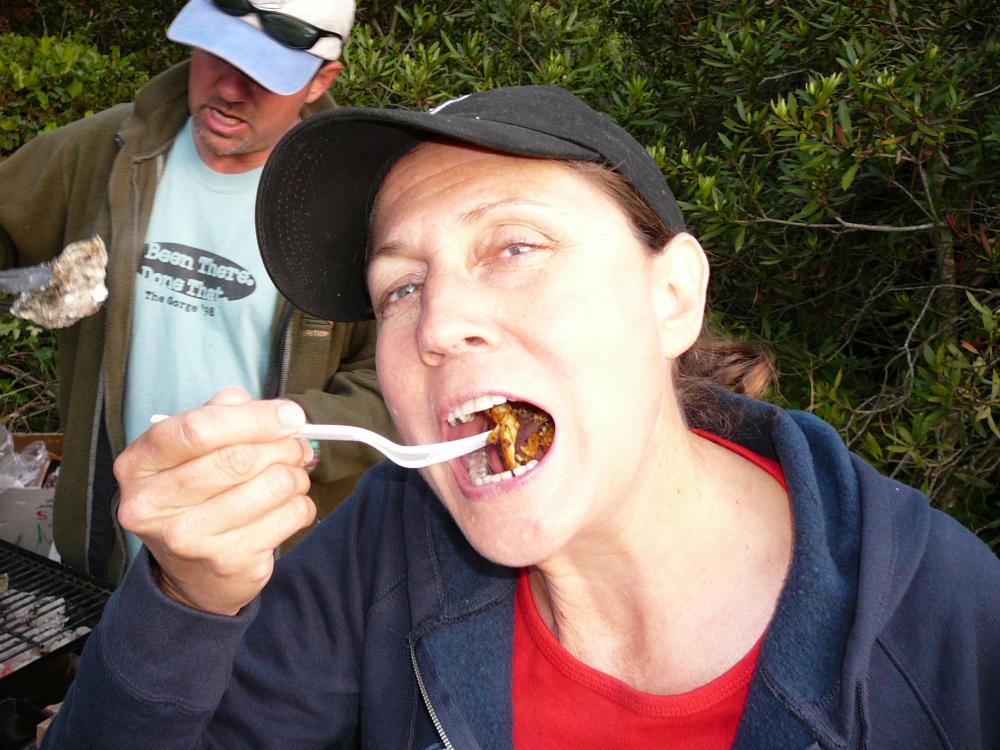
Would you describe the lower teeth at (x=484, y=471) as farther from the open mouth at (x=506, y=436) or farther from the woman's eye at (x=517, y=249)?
the woman's eye at (x=517, y=249)

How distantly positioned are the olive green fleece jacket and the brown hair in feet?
4.19

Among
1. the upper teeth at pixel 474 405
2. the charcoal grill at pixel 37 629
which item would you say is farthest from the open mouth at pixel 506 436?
the charcoal grill at pixel 37 629

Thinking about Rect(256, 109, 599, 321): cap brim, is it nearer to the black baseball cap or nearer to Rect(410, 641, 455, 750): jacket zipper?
the black baseball cap

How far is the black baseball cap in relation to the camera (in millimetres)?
1443

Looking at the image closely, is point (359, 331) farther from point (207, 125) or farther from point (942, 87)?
point (942, 87)

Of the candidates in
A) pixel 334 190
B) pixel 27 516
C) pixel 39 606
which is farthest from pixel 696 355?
pixel 27 516

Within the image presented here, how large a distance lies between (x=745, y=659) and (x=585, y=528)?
0.37 meters

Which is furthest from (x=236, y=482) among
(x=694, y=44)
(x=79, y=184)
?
(x=694, y=44)

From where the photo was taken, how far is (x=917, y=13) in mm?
3322

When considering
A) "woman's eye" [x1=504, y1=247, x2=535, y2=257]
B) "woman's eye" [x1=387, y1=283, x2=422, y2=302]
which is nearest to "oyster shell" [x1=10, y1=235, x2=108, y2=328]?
"woman's eye" [x1=387, y1=283, x2=422, y2=302]

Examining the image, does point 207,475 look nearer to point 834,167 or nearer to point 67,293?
point 67,293

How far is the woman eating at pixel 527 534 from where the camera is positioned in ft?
4.37

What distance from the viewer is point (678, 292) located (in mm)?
1666

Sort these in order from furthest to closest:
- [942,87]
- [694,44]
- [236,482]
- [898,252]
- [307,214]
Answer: [694,44]
[898,252]
[942,87]
[307,214]
[236,482]
